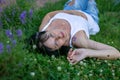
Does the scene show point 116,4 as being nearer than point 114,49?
No

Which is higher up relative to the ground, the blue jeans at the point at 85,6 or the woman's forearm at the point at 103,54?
the blue jeans at the point at 85,6

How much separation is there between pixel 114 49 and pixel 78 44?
16.4 inches

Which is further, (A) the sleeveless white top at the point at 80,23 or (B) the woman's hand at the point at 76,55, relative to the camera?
(A) the sleeveless white top at the point at 80,23

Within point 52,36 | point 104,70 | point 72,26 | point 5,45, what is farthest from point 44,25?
point 5,45

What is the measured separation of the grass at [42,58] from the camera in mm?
3516

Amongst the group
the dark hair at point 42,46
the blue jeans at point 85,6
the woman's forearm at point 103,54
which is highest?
the blue jeans at point 85,6

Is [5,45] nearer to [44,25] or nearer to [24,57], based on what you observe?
[24,57]

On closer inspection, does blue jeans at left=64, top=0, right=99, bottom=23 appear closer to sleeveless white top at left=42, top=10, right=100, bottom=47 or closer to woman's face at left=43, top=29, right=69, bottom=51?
sleeveless white top at left=42, top=10, right=100, bottom=47

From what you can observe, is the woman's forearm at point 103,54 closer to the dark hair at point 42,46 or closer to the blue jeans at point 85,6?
the dark hair at point 42,46

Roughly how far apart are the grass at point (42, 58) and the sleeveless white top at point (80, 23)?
0.36ft

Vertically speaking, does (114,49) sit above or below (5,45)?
below

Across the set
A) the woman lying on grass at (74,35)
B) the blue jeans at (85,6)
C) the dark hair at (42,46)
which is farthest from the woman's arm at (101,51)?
the blue jeans at (85,6)

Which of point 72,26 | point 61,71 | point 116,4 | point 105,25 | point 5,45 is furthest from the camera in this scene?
point 116,4

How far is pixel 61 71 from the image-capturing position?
3969mm
